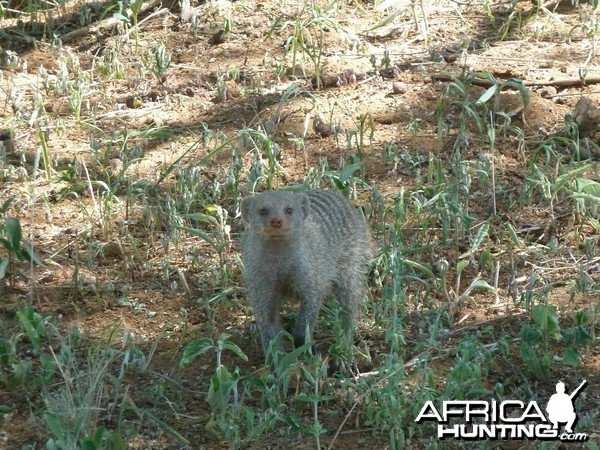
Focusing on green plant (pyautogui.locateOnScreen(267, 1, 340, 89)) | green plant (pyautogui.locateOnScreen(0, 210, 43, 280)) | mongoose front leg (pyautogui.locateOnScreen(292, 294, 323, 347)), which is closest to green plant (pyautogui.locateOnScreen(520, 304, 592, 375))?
mongoose front leg (pyautogui.locateOnScreen(292, 294, 323, 347))

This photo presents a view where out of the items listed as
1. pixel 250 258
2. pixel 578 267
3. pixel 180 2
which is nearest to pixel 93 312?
pixel 250 258

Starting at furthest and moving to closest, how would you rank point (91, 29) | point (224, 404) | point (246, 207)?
point (91, 29)
point (246, 207)
point (224, 404)

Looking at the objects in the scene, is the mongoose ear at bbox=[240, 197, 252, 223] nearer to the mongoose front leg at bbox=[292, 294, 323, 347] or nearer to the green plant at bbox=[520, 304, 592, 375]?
the mongoose front leg at bbox=[292, 294, 323, 347]

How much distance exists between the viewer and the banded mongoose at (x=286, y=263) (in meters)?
4.52

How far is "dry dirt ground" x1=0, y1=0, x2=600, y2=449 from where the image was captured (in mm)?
4828

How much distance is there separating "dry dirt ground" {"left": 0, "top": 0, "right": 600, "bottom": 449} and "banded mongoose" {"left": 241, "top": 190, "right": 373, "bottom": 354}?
0.69ft

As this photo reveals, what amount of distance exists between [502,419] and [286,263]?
1122 mm

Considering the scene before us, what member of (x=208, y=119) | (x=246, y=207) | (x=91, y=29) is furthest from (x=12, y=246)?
(x=91, y=29)

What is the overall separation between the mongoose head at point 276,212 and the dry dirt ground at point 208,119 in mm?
507

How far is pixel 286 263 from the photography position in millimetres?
4566

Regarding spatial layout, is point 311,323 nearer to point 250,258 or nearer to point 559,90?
point 250,258

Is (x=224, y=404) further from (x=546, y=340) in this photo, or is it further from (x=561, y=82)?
(x=561, y=82)

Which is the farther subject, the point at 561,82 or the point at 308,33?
the point at 308,33

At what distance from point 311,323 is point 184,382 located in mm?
580
